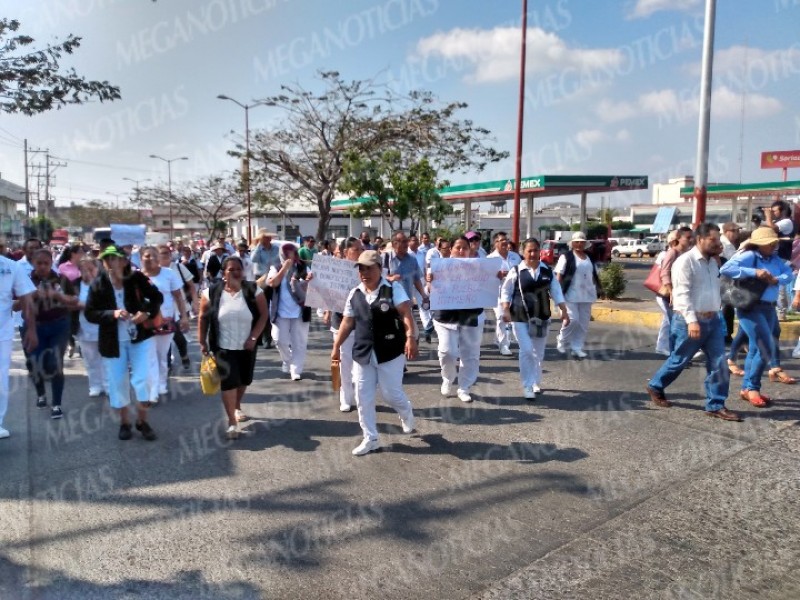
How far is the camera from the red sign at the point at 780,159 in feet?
149

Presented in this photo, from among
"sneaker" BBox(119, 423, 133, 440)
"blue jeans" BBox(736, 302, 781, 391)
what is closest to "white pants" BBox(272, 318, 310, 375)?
"sneaker" BBox(119, 423, 133, 440)

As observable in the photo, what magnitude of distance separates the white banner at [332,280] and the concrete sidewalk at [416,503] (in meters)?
1.16

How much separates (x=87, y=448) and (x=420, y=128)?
19471mm

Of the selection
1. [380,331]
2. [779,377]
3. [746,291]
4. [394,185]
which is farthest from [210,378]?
[394,185]

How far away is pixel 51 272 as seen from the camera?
6926mm

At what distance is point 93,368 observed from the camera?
7.18 m

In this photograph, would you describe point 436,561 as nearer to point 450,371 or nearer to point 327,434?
point 327,434

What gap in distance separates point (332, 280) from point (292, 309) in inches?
46.3

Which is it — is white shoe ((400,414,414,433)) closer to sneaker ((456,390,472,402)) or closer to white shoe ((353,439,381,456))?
white shoe ((353,439,381,456))

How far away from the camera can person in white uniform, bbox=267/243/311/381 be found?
7.54 metres

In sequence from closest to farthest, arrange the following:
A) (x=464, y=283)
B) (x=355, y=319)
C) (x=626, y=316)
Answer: (x=355, y=319)
(x=464, y=283)
(x=626, y=316)

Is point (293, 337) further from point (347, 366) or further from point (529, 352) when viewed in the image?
point (529, 352)

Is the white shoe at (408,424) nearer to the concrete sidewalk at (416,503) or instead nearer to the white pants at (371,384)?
the concrete sidewalk at (416,503)

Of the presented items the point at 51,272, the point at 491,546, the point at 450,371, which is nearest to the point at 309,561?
the point at 491,546
